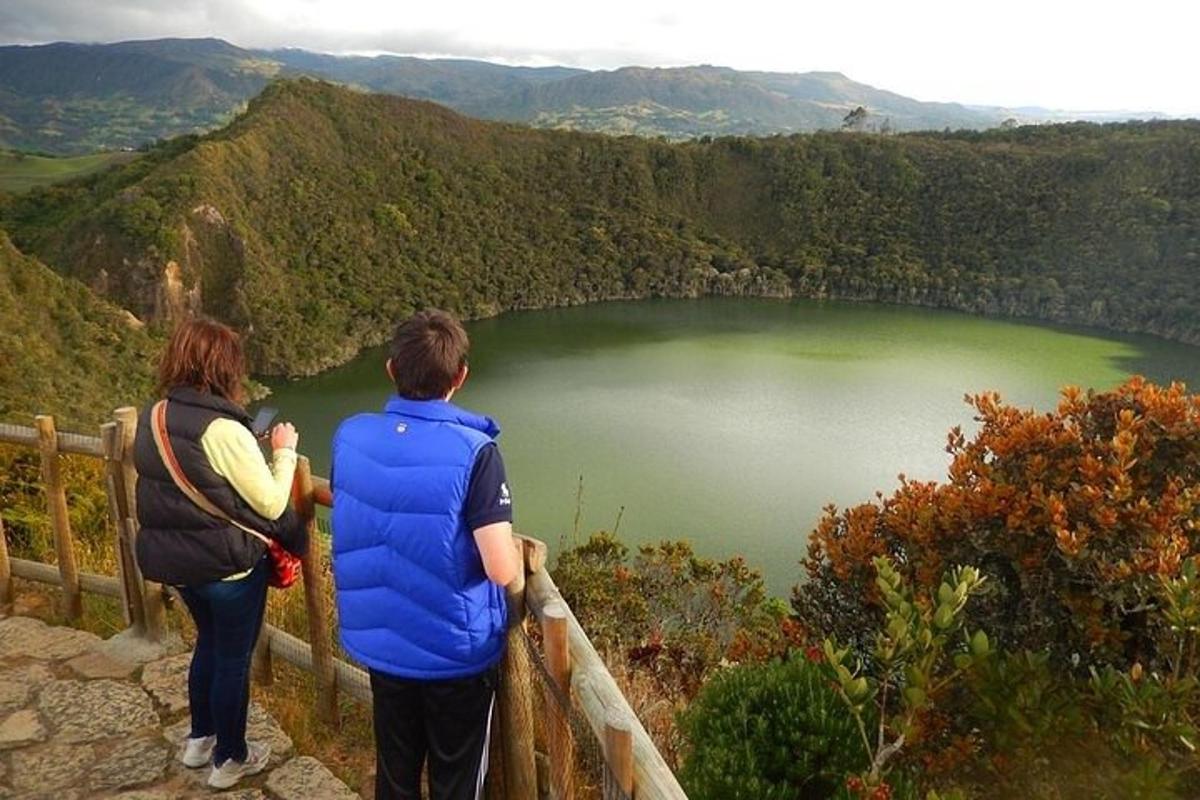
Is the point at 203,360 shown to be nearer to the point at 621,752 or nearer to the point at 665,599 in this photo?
the point at 621,752

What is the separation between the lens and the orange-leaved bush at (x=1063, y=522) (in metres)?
2.88

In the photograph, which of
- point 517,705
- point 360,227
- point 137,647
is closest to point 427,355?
A: point 517,705

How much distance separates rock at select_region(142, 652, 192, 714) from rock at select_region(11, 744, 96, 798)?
0.32 m

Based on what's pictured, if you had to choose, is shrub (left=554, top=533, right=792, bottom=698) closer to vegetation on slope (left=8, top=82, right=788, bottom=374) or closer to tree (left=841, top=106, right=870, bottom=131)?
vegetation on slope (left=8, top=82, right=788, bottom=374)

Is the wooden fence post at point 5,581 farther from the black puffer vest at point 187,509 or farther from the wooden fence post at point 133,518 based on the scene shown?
the black puffer vest at point 187,509

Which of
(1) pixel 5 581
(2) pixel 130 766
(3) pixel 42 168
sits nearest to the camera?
(2) pixel 130 766

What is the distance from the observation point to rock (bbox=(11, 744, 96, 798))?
265 centimetres

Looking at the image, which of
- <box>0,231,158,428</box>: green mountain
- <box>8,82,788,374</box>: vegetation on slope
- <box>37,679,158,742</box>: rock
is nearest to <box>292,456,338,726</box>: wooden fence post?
<box>37,679,158,742</box>: rock

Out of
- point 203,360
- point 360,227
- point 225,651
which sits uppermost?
point 203,360

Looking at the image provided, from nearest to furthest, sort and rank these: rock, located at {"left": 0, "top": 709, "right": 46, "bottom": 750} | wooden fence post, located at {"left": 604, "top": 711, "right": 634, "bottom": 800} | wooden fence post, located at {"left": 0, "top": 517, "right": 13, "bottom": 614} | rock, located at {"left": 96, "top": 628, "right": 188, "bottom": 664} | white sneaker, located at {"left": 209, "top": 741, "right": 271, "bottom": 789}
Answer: wooden fence post, located at {"left": 604, "top": 711, "right": 634, "bottom": 800}, white sneaker, located at {"left": 209, "top": 741, "right": 271, "bottom": 789}, rock, located at {"left": 0, "top": 709, "right": 46, "bottom": 750}, rock, located at {"left": 96, "top": 628, "right": 188, "bottom": 664}, wooden fence post, located at {"left": 0, "top": 517, "right": 13, "bottom": 614}

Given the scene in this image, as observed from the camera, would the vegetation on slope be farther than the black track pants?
Yes

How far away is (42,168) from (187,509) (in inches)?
3102

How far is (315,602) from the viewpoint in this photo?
2908 mm

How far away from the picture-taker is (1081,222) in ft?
207
